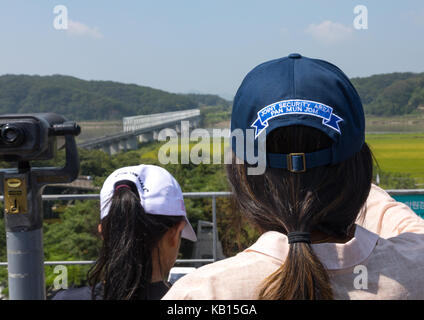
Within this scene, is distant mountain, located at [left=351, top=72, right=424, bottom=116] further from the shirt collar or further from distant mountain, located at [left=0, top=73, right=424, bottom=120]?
A: the shirt collar

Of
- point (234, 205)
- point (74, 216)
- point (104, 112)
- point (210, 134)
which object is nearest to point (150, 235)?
point (210, 134)

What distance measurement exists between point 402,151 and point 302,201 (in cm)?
2946

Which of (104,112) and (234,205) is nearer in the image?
(234,205)

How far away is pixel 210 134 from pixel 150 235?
1.22 feet

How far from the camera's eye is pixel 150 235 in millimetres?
1404

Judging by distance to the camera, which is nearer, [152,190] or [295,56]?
[295,56]

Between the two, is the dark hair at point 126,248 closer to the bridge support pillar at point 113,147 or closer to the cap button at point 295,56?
the cap button at point 295,56

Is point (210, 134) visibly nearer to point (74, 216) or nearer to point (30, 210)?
point (30, 210)

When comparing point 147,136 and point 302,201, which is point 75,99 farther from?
point 302,201

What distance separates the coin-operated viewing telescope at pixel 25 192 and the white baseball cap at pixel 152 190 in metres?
0.35

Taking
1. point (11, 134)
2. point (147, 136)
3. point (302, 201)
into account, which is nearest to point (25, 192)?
point (11, 134)

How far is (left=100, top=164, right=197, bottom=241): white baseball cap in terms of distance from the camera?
1405mm

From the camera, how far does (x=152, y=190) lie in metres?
1.42

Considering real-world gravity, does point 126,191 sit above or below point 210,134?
below
